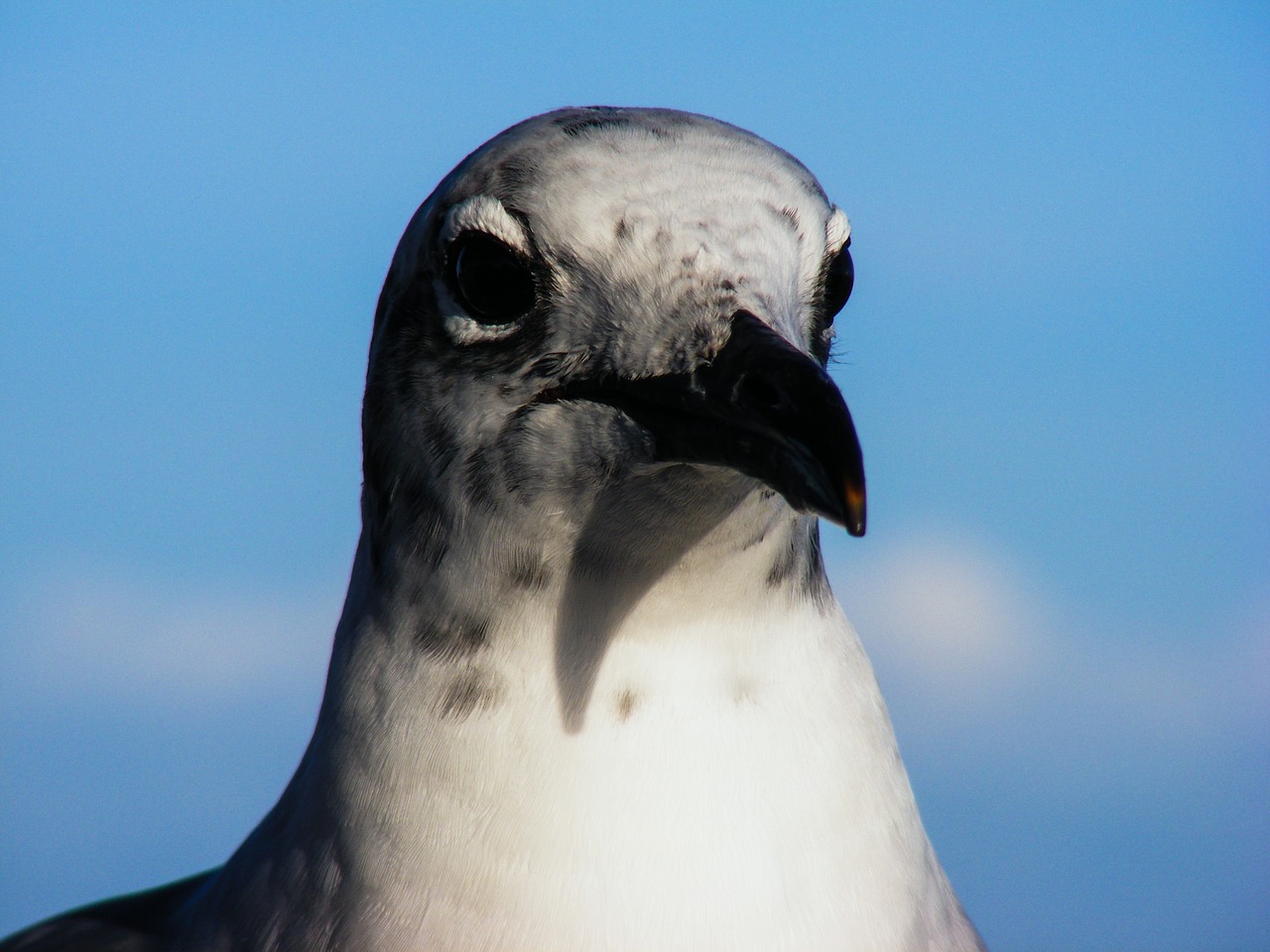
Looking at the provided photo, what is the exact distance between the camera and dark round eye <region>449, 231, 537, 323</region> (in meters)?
2.30

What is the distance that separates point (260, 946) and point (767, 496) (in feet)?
3.28

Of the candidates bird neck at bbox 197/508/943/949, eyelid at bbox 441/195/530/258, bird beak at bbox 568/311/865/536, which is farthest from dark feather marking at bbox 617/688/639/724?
eyelid at bbox 441/195/530/258

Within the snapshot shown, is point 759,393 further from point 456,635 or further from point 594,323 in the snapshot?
point 456,635

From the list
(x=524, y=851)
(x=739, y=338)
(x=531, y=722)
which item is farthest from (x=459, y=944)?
(x=739, y=338)

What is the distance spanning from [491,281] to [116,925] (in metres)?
1.57

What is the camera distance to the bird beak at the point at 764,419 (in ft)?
6.14

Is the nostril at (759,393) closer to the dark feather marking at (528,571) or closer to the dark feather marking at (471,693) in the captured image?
the dark feather marking at (528,571)

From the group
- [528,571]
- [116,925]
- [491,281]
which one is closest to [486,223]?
[491,281]

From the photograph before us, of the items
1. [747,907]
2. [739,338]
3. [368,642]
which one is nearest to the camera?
[739,338]

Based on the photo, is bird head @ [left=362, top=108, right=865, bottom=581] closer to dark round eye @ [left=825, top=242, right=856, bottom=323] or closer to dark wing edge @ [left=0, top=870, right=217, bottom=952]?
dark round eye @ [left=825, top=242, right=856, bottom=323]

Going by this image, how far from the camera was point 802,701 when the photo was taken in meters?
2.35

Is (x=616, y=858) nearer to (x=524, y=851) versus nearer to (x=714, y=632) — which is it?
(x=524, y=851)

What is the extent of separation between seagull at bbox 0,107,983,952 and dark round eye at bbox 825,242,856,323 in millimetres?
69

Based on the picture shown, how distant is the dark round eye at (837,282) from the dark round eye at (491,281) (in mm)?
482
